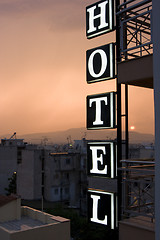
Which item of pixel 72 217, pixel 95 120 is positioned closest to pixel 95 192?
→ pixel 95 120

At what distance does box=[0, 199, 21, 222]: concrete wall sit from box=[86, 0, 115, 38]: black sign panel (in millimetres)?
21460

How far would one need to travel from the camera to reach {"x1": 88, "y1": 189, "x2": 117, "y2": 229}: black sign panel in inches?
473

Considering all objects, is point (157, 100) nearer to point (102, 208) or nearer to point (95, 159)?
point (95, 159)

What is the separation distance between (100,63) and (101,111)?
1881mm

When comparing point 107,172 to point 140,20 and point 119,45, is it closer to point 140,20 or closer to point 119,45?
point 119,45

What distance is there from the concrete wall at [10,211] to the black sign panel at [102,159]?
19914 millimetres

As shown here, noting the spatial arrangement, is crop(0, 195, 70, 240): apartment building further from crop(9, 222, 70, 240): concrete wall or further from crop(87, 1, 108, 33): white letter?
crop(87, 1, 108, 33): white letter

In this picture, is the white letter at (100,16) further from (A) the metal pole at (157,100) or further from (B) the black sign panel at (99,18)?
(A) the metal pole at (157,100)

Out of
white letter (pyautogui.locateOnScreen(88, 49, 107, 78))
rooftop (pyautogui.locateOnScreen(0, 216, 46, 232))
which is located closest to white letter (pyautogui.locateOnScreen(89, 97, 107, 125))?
white letter (pyautogui.locateOnScreen(88, 49, 107, 78))

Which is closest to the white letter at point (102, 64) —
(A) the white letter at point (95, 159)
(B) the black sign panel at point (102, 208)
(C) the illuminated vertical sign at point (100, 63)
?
(C) the illuminated vertical sign at point (100, 63)

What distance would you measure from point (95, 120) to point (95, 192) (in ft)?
9.10

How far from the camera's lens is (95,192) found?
12.6m

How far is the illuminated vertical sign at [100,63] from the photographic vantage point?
12.2m

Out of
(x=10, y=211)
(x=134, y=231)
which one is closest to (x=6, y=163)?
(x=10, y=211)
